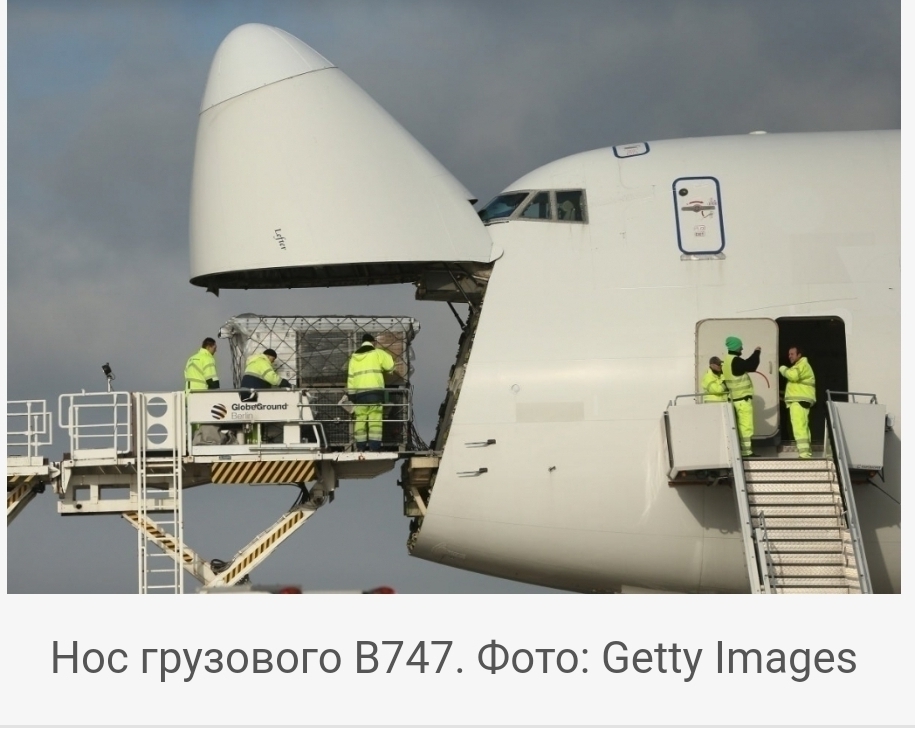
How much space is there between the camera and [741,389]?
23891 mm

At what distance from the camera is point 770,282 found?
24.7 metres

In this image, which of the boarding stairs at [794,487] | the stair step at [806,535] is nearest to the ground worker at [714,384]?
the boarding stairs at [794,487]

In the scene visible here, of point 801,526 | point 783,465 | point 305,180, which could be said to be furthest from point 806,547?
point 305,180

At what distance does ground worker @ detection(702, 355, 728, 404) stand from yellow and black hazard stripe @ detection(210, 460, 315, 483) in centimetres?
669

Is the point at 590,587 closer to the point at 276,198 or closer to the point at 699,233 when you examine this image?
the point at 699,233

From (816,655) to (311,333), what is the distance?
41.1 feet

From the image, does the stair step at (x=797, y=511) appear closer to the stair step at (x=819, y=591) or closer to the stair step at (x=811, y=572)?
the stair step at (x=811, y=572)

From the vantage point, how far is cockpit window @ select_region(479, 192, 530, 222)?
2595 cm

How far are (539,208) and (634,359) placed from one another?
3151mm

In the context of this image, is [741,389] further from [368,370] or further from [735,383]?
[368,370]

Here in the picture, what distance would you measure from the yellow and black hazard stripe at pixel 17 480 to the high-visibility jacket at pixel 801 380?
1223cm

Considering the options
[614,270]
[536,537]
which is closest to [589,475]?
[536,537]

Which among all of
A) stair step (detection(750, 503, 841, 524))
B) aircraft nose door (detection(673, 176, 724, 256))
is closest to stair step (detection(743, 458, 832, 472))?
stair step (detection(750, 503, 841, 524))

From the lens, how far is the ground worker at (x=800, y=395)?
23.8 meters
